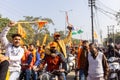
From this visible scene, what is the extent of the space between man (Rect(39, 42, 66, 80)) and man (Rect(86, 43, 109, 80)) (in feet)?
2.07

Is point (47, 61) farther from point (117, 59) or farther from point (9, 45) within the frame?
point (117, 59)

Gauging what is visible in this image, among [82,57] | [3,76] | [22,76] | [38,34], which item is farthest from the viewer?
[38,34]

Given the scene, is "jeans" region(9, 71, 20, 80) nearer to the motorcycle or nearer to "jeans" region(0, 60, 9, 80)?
"jeans" region(0, 60, 9, 80)

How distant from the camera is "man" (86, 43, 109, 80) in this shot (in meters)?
9.40

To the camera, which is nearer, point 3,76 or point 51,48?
point 3,76

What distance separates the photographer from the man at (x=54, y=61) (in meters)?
9.43

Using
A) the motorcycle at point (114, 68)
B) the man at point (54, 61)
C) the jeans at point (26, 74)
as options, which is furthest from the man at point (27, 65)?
the man at point (54, 61)

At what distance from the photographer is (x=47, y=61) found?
9641 millimetres

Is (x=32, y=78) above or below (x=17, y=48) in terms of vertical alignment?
below

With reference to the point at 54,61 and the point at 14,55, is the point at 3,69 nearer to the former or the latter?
the point at 14,55

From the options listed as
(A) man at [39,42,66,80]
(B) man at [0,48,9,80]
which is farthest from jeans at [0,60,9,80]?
(A) man at [39,42,66,80]

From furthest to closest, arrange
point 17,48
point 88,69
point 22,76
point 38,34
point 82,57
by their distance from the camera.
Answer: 1. point 38,34
2. point 22,76
3. point 82,57
4. point 88,69
5. point 17,48

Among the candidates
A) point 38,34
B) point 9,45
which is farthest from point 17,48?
point 38,34

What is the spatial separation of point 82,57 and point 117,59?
1117mm
